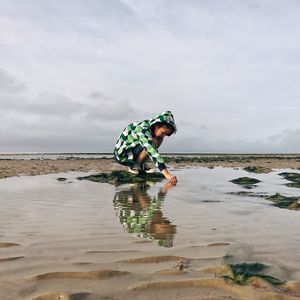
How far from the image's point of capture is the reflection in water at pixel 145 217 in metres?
3.82

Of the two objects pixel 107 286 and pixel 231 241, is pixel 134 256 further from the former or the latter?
pixel 231 241

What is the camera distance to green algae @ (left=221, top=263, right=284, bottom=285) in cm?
251

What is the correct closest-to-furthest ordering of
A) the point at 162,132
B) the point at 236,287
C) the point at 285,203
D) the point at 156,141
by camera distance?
the point at 236,287 < the point at 285,203 < the point at 162,132 < the point at 156,141

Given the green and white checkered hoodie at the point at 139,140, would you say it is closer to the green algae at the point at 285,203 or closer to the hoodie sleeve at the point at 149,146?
the hoodie sleeve at the point at 149,146

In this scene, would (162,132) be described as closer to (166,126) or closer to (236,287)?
(166,126)

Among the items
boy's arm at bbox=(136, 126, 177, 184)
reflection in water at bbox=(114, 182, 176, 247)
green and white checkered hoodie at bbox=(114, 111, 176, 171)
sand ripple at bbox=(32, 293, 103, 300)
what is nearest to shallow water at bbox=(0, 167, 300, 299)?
reflection in water at bbox=(114, 182, 176, 247)

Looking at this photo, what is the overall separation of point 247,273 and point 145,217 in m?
2.27

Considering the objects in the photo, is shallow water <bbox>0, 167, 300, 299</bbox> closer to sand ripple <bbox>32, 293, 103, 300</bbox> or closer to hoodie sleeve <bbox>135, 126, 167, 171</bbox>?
sand ripple <bbox>32, 293, 103, 300</bbox>

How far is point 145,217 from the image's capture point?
4.77 meters

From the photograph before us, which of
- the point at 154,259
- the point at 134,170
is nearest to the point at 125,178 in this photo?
the point at 134,170

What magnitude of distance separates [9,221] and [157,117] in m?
4.08

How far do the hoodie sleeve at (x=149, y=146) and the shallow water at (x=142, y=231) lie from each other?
90cm

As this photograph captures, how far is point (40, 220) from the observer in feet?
15.0

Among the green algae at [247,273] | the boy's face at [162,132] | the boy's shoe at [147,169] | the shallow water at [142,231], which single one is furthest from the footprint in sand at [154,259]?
the boy's shoe at [147,169]
